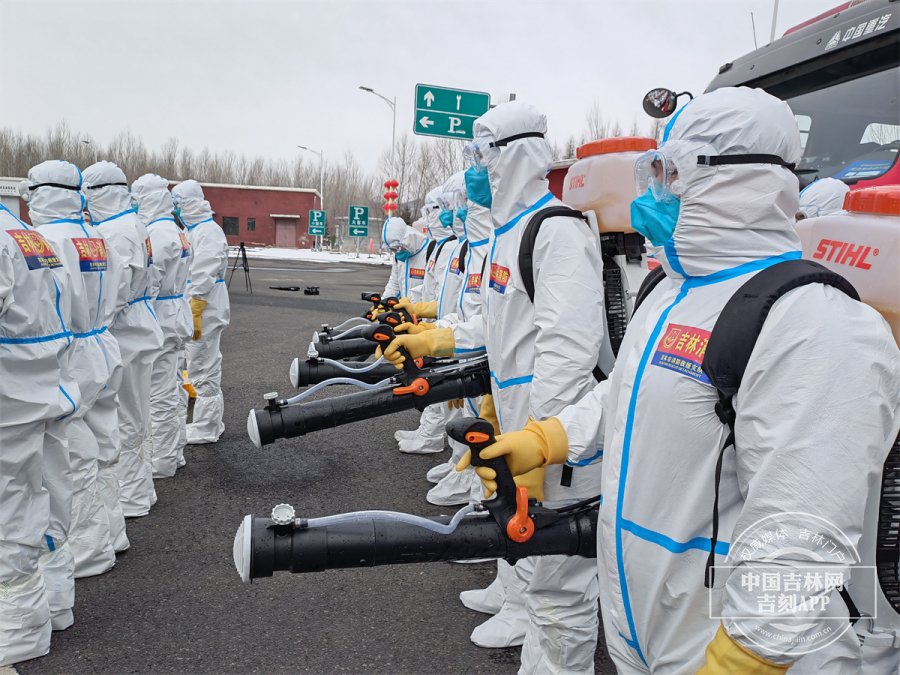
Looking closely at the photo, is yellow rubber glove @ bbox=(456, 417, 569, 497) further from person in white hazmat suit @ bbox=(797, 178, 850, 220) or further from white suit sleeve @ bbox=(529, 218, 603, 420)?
person in white hazmat suit @ bbox=(797, 178, 850, 220)

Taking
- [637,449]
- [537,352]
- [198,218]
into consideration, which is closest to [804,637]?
[637,449]

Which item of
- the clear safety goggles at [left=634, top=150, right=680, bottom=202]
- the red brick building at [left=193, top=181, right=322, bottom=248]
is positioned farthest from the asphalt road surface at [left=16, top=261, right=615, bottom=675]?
the red brick building at [left=193, top=181, right=322, bottom=248]

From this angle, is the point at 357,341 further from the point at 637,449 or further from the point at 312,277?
the point at 312,277

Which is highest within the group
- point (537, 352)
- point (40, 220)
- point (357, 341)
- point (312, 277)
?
point (40, 220)

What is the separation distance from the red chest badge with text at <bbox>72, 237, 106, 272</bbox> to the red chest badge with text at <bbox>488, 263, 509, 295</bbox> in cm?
231

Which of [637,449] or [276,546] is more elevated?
[637,449]

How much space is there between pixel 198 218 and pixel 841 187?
558 cm

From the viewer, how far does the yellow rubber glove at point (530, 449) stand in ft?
5.71

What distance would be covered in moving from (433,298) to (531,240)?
4631mm

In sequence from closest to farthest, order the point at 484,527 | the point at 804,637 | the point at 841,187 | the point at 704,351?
the point at 804,637
the point at 704,351
the point at 484,527
the point at 841,187

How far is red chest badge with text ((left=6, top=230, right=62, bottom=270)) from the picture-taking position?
→ 295 cm

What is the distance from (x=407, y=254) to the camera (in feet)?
27.4

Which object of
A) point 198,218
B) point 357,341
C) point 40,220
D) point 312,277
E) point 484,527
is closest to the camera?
point 484,527

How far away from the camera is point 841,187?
4520mm
